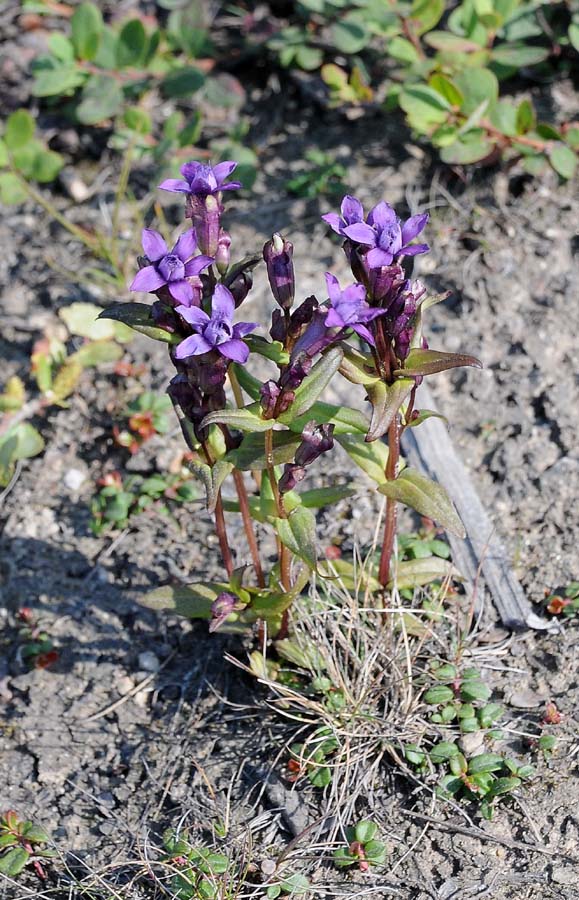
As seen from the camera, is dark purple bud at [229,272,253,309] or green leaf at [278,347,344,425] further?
dark purple bud at [229,272,253,309]

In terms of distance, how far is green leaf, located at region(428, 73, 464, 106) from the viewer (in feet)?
15.7

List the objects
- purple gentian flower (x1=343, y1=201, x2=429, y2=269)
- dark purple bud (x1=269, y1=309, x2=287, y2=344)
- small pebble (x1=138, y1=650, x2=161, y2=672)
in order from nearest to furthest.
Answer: purple gentian flower (x1=343, y1=201, x2=429, y2=269) < dark purple bud (x1=269, y1=309, x2=287, y2=344) < small pebble (x1=138, y1=650, x2=161, y2=672)

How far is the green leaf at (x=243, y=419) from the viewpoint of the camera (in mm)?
2752

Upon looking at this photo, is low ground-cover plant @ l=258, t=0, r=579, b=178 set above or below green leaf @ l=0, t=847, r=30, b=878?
above

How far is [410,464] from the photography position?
4148mm

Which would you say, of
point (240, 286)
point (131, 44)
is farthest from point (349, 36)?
point (240, 286)

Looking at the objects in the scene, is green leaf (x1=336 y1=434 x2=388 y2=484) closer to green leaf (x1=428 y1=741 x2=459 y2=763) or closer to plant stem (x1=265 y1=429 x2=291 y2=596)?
plant stem (x1=265 y1=429 x2=291 y2=596)

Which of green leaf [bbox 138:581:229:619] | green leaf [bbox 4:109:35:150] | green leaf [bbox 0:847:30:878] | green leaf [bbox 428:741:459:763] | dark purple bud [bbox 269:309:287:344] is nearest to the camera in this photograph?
dark purple bud [bbox 269:309:287:344]

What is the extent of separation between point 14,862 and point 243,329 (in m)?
1.96

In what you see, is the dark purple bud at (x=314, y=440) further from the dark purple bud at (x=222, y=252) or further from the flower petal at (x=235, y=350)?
the dark purple bud at (x=222, y=252)

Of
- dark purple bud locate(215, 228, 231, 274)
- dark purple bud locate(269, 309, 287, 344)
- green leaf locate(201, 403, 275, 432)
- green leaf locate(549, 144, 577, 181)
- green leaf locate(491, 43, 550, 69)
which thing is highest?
dark purple bud locate(215, 228, 231, 274)

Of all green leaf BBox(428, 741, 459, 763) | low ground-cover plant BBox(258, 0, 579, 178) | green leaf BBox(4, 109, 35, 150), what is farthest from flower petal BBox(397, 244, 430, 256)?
green leaf BBox(4, 109, 35, 150)

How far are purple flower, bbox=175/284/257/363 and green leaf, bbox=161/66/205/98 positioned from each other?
318 cm

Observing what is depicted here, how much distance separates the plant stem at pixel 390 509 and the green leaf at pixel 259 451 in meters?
0.34
